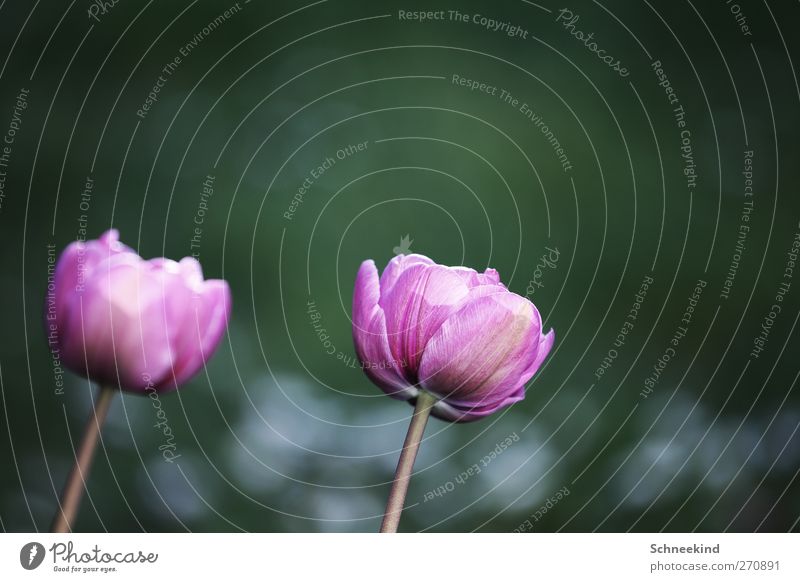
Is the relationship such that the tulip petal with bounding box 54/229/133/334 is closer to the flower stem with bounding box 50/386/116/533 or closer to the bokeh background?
the flower stem with bounding box 50/386/116/533

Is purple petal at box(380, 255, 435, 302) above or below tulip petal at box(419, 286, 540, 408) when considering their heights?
above

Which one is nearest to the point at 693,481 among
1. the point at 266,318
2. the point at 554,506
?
the point at 554,506

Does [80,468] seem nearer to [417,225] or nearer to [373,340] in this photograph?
[373,340]

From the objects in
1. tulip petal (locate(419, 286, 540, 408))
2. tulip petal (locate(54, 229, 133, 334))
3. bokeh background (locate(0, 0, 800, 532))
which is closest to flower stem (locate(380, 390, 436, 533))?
tulip petal (locate(419, 286, 540, 408))

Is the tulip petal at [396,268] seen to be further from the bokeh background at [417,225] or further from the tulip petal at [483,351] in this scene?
the bokeh background at [417,225]

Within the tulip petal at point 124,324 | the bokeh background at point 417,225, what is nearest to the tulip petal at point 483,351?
the tulip petal at point 124,324

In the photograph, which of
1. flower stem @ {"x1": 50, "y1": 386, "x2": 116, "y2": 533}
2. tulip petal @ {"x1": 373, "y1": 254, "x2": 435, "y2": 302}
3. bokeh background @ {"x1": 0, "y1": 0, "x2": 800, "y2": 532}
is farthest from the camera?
bokeh background @ {"x1": 0, "y1": 0, "x2": 800, "y2": 532}

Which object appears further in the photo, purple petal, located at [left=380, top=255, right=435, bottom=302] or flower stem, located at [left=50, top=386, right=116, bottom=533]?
purple petal, located at [left=380, top=255, right=435, bottom=302]

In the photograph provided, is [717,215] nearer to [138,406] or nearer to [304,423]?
[304,423]
